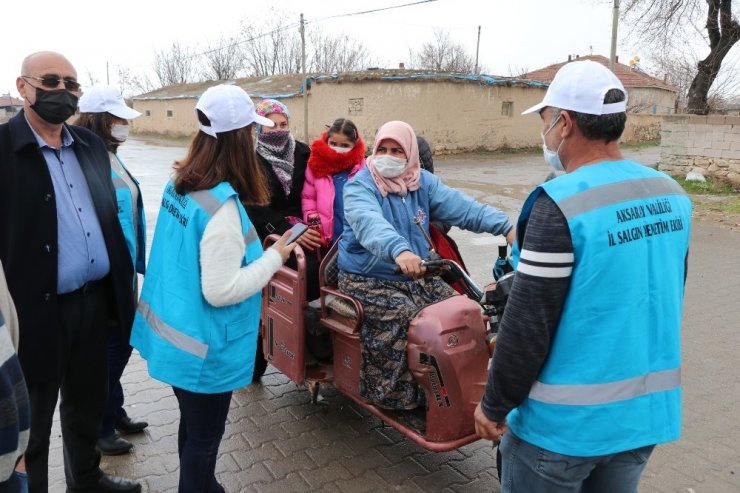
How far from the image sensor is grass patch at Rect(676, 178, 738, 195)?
13570 mm

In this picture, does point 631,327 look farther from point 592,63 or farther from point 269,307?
point 269,307

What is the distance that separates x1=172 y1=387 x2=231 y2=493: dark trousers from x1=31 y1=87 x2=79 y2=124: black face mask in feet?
4.36

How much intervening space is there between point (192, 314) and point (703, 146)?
14.5 metres

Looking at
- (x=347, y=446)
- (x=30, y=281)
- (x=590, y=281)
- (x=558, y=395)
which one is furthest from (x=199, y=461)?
(x=590, y=281)

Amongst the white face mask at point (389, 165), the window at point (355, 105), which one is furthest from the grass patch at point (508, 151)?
the white face mask at point (389, 165)

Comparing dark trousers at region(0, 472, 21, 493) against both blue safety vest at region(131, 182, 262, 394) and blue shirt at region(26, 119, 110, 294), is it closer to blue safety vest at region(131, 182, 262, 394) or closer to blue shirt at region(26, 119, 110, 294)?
blue safety vest at region(131, 182, 262, 394)

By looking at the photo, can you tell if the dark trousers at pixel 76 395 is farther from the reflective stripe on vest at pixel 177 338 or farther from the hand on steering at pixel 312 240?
the hand on steering at pixel 312 240

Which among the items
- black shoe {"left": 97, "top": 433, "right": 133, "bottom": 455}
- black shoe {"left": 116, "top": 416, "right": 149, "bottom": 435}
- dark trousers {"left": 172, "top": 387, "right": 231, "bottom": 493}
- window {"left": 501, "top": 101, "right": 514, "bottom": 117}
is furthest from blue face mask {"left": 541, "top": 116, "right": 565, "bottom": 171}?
window {"left": 501, "top": 101, "right": 514, "bottom": 117}

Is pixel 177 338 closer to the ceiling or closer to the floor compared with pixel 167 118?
closer to the floor

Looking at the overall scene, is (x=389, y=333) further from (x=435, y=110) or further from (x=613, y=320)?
(x=435, y=110)

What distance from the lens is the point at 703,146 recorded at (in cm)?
1404

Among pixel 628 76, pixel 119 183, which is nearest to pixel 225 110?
pixel 119 183

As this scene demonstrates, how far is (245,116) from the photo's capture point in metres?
2.54

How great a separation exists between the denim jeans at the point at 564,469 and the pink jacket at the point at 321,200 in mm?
2540
